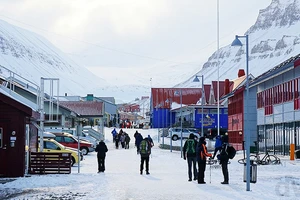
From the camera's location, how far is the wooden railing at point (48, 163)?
22797 mm

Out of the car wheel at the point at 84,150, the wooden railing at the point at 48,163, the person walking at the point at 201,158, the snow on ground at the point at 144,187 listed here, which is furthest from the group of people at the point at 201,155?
the car wheel at the point at 84,150

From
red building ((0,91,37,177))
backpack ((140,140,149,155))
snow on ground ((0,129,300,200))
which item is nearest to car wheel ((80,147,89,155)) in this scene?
backpack ((140,140,149,155))

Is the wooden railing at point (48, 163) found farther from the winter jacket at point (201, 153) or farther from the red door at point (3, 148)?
the winter jacket at point (201, 153)

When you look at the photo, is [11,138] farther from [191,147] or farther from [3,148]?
[191,147]

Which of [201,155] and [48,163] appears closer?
[201,155]

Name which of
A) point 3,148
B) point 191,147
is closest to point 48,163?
point 3,148

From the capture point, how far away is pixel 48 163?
22.8m

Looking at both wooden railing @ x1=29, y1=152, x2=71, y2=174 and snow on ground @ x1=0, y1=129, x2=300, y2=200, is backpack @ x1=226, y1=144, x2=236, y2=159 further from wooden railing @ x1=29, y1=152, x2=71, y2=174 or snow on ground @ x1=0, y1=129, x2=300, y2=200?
wooden railing @ x1=29, y1=152, x2=71, y2=174

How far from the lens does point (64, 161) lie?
23.0 meters

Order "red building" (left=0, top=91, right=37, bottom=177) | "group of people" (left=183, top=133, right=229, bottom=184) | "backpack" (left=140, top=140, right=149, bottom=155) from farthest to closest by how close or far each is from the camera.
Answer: "backpack" (left=140, top=140, right=149, bottom=155) < "red building" (left=0, top=91, right=37, bottom=177) < "group of people" (left=183, top=133, right=229, bottom=184)

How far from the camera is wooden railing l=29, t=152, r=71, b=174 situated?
2280cm

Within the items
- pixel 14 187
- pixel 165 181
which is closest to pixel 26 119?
pixel 14 187

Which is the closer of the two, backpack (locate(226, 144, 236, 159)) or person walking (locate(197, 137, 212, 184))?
backpack (locate(226, 144, 236, 159))

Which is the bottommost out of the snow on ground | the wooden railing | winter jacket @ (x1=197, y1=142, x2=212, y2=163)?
the snow on ground
